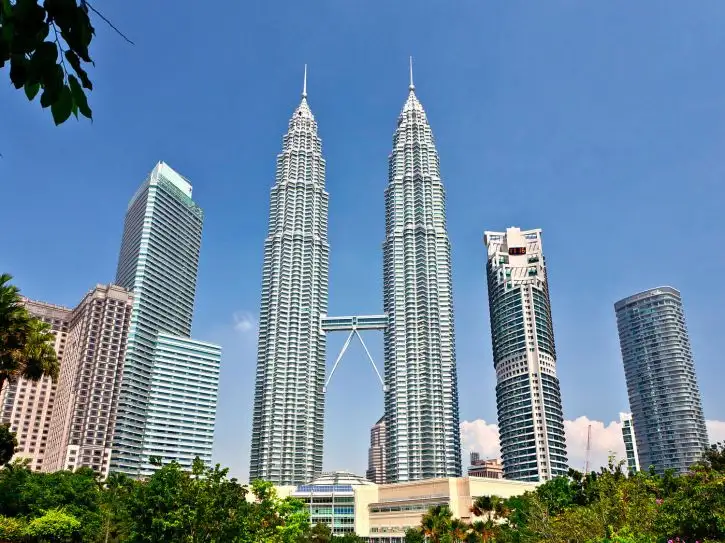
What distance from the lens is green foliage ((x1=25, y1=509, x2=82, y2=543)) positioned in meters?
61.4

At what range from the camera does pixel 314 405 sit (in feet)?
647

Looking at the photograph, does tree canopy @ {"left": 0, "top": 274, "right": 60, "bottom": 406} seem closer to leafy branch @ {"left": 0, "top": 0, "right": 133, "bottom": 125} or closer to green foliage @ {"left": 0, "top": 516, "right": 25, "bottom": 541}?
green foliage @ {"left": 0, "top": 516, "right": 25, "bottom": 541}

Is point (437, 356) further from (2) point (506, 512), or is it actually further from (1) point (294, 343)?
(2) point (506, 512)

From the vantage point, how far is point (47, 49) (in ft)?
14.4

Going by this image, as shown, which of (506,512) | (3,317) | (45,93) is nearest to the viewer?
(45,93)

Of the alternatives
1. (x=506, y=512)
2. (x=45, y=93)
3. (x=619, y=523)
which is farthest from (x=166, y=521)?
(x=506, y=512)

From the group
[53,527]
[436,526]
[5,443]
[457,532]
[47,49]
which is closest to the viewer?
Answer: [47,49]

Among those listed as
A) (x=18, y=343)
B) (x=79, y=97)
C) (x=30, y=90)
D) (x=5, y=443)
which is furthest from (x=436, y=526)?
(x=30, y=90)

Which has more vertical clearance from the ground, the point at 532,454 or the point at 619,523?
the point at 532,454

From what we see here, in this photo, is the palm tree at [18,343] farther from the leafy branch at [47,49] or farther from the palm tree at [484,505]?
the palm tree at [484,505]

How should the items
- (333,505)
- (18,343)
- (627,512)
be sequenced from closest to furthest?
(18,343) → (627,512) → (333,505)

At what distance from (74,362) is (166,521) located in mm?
178676

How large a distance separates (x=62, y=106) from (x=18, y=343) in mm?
42861

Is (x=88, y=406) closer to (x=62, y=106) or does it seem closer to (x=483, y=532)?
(x=483, y=532)
